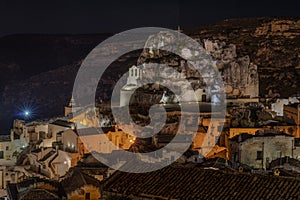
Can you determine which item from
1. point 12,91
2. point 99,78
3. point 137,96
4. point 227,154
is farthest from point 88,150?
point 12,91

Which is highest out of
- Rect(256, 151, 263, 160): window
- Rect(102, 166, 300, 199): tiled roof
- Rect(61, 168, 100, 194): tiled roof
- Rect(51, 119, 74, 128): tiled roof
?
Rect(102, 166, 300, 199): tiled roof

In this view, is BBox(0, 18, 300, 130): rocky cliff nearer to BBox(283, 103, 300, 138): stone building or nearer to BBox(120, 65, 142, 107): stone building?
BBox(120, 65, 142, 107): stone building

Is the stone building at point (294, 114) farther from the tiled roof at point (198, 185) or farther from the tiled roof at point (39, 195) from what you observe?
the tiled roof at point (198, 185)

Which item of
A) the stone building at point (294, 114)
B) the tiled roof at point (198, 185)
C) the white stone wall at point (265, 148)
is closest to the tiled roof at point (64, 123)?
the stone building at point (294, 114)

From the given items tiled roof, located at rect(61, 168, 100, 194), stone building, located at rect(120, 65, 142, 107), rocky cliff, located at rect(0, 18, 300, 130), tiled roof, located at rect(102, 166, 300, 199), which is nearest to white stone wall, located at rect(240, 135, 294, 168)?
tiled roof, located at rect(61, 168, 100, 194)

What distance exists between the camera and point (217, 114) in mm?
36281

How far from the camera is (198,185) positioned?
1202 centimetres

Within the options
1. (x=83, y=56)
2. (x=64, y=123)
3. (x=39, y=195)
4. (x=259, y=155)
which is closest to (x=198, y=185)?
(x=39, y=195)

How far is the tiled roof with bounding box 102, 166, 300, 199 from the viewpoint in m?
11.3

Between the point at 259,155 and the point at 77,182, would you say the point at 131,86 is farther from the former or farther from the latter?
the point at 77,182

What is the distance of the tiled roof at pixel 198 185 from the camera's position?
11344 millimetres

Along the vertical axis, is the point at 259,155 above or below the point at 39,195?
above

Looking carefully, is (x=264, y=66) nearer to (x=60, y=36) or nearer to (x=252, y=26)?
(x=252, y=26)

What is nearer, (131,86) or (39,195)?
(39,195)
